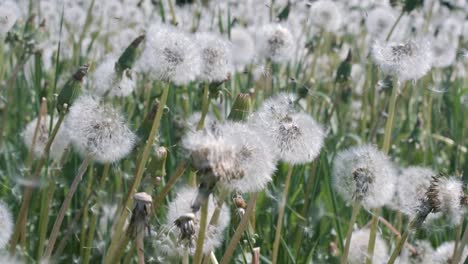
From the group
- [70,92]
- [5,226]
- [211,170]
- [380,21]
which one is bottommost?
[5,226]

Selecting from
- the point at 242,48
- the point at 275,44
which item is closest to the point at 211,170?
the point at 275,44

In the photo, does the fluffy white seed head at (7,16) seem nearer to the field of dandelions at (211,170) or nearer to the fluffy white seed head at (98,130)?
the field of dandelions at (211,170)

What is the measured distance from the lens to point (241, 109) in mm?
1434

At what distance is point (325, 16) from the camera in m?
3.10

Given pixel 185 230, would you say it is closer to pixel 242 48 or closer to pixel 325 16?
pixel 242 48

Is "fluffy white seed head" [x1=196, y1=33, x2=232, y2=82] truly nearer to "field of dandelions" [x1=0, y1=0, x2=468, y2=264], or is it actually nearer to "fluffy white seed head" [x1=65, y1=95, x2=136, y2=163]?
"field of dandelions" [x1=0, y1=0, x2=468, y2=264]

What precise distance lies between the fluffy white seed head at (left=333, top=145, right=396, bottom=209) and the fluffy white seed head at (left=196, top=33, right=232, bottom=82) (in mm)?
328

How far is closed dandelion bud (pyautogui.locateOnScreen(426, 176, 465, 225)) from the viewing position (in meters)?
1.37

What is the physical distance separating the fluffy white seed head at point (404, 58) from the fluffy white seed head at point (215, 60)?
13.1 inches

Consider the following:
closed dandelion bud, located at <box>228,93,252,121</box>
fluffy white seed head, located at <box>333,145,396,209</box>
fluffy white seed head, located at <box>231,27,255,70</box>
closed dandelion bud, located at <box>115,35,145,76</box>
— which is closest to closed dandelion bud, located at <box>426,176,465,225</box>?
fluffy white seed head, located at <box>333,145,396,209</box>

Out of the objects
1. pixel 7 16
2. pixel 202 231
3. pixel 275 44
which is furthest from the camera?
pixel 275 44

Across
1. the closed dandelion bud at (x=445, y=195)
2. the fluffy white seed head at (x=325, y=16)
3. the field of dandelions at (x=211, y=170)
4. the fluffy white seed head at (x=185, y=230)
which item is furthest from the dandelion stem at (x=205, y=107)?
the fluffy white seed head at (x=325, y=16)

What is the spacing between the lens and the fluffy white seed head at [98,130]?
56.3 inches

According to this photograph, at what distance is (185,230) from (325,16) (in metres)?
2.06
